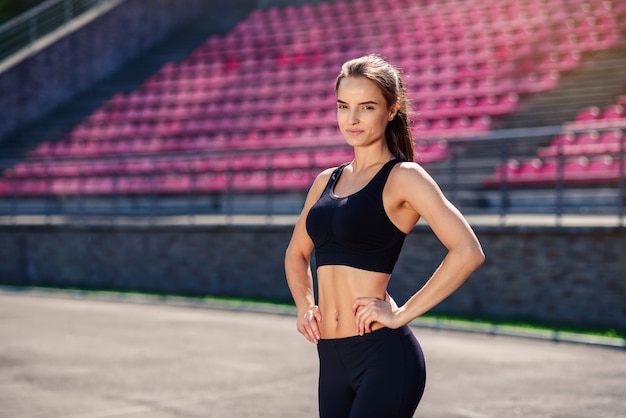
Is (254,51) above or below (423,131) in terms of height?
above

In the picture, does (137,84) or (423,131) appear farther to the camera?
(137,84)

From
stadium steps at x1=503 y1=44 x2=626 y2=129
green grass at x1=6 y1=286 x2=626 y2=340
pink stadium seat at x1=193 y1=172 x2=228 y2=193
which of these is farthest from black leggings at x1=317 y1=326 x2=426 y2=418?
stadium steps at x1=503 y1=44 x2=626 y2=129

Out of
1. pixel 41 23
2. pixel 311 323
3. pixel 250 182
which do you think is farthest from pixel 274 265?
pixel 41 23

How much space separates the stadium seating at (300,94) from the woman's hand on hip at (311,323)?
31.9 feet

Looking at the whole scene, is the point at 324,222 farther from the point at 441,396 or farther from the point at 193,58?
the point at 193,58

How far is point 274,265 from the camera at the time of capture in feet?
43.3

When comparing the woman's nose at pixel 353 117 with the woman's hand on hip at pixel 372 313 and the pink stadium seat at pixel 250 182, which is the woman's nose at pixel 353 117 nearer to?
the woman's hand on hip at pixel 372 313

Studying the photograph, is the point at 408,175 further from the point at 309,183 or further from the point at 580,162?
the point at 309,183

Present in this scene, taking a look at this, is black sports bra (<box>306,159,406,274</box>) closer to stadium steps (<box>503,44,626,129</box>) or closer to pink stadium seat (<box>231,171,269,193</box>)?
pink stadium seat (<box>231,171,269,193</box>)

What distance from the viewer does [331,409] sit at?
3.02 meters

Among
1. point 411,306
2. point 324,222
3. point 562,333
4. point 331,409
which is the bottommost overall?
point 562,333

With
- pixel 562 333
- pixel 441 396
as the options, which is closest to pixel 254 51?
pixel 562 333

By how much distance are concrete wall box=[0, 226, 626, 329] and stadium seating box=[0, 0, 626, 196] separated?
96 centimetres

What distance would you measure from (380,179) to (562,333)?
24.0 feet
